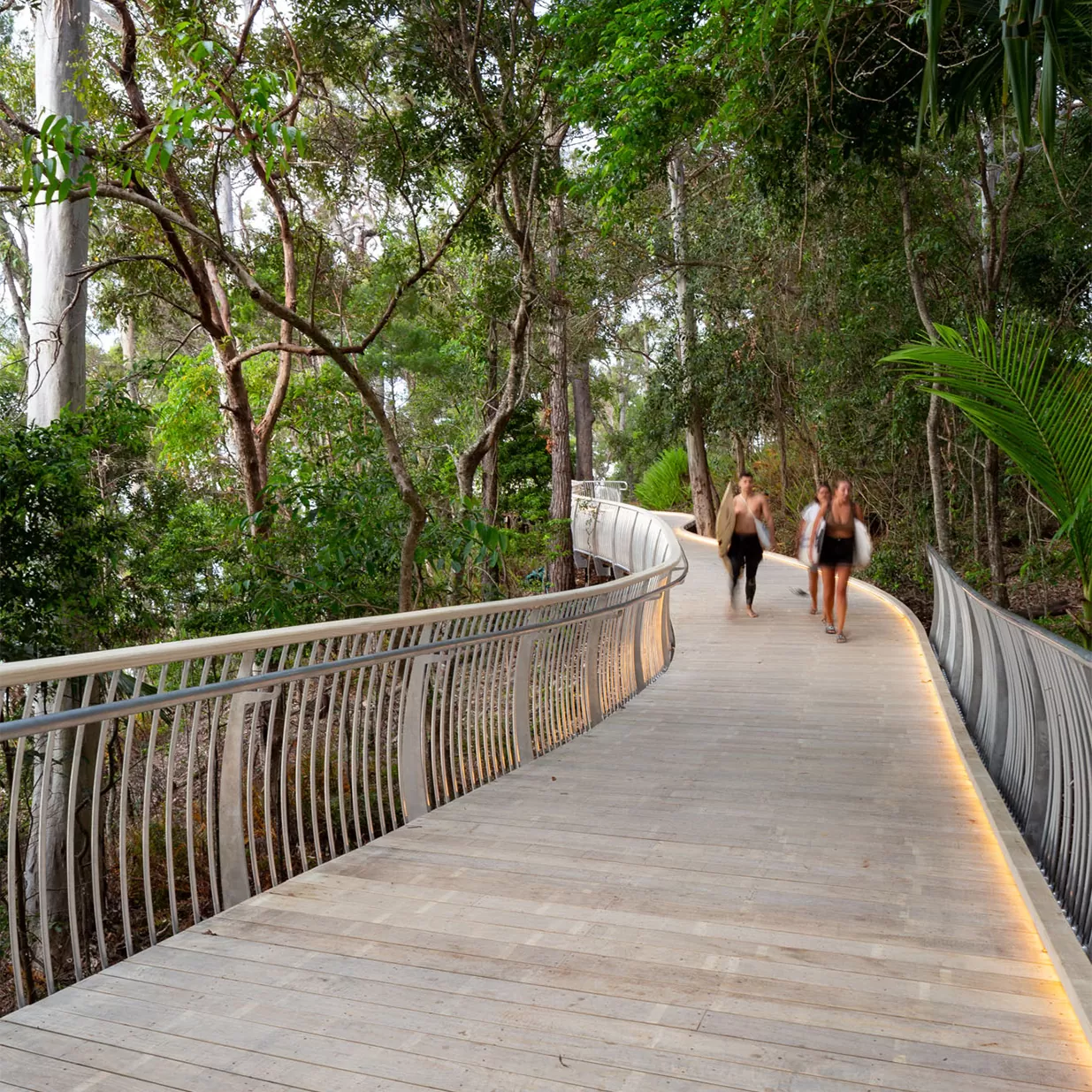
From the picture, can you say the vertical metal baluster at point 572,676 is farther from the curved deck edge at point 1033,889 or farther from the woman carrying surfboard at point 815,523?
the woman carrying surfboard at point 815,523

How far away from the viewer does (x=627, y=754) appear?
6566mm

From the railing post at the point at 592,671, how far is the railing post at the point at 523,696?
1224mm

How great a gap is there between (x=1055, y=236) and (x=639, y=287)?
12442 mm

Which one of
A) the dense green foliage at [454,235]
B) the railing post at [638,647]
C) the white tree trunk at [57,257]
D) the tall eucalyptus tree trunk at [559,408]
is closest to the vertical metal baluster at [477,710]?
the dense green foliage at [454,235]

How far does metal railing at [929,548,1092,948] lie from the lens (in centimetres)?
345

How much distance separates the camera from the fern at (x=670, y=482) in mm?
33188

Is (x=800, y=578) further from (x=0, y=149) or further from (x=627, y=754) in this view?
(x=0, y=149)

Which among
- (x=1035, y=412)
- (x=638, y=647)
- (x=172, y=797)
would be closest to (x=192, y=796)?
(x=172, y=797)

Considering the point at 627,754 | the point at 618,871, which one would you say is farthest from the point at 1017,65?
the point at 627,754

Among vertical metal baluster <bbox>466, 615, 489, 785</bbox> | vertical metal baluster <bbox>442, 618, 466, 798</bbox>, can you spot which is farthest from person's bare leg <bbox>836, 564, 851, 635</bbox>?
vertical metal baluster <bbox>442, 618, 466, 798</bbox>

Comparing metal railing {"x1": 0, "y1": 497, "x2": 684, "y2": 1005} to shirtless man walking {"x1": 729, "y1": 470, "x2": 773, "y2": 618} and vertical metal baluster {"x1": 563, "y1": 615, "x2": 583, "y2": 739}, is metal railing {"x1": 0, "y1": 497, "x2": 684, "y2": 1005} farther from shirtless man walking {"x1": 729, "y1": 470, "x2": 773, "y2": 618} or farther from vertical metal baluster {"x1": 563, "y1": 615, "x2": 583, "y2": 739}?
shirtless man walking {"x1": 729, "y1": 470, "x2": 773, "y2": 618}

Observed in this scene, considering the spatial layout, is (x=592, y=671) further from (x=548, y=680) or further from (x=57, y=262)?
(x=57, y=262)

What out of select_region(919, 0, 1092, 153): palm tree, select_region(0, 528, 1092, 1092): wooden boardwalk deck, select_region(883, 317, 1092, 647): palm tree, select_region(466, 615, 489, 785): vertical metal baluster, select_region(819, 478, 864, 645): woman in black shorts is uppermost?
select_region(919, 0, 1092, 153): palm tree

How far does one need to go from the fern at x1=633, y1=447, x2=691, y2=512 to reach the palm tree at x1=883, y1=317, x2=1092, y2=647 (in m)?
26.0
